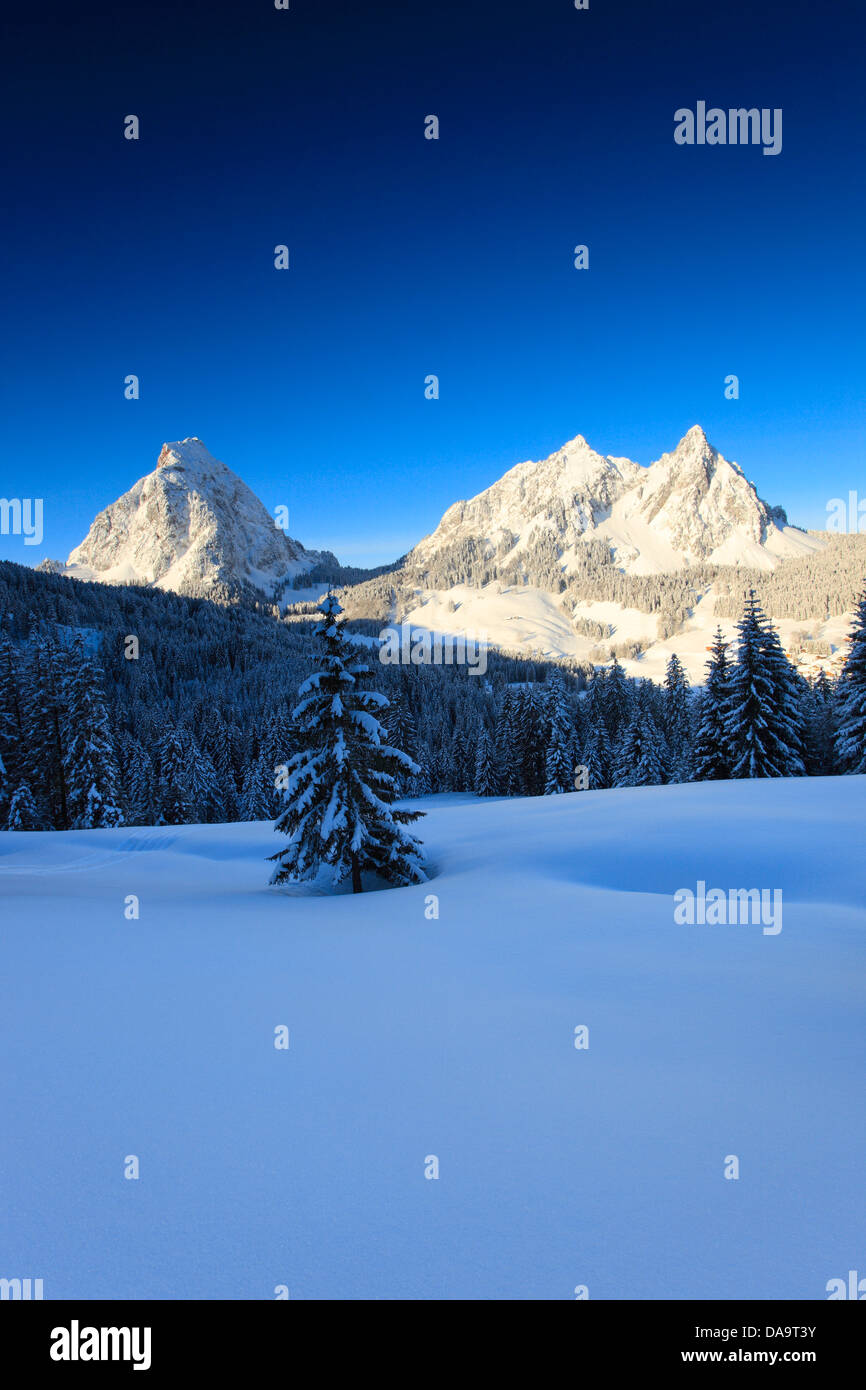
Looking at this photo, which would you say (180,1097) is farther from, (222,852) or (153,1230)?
(222,852)

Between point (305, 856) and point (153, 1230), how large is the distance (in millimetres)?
11320

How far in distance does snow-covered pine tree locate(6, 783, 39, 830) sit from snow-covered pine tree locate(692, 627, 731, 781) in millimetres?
A: 33684

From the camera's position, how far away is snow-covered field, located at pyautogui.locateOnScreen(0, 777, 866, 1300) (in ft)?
8.64

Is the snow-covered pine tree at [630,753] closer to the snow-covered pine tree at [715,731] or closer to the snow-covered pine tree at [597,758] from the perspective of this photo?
the snow-covered pine tree at [597,758]

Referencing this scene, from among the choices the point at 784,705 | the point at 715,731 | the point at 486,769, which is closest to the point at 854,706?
the point at 784,705

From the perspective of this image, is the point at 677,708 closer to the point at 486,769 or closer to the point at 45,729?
the point at 486,769

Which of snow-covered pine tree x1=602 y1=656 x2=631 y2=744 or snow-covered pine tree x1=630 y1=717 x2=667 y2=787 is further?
snow-covered pine tree x1=602 y1=656 x2=631 y2=744

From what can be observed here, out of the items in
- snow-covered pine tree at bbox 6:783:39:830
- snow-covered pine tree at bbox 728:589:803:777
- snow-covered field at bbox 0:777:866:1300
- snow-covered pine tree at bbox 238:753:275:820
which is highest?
snow-covered pine tree at bbox 728:589:803:777

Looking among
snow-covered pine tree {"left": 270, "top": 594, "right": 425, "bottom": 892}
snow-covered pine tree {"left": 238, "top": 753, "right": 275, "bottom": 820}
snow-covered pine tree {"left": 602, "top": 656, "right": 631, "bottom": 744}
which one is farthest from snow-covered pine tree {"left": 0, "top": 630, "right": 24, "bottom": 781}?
snow-covered pine tree {"left": 602, "top": 656, "right": 631, "bottom": 744}

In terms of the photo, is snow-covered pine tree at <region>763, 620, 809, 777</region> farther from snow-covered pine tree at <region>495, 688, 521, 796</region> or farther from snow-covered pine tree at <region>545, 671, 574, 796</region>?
snow-covered pine tree at <region>495, 688, 521, 796</region>

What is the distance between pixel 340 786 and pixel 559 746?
3766 cm

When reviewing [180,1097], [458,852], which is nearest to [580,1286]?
[180,1097]

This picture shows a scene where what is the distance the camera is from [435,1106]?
375cm

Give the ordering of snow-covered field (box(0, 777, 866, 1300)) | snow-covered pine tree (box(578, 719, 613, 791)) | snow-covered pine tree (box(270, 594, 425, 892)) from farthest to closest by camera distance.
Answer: snow-covered pine tree (box(578, 719, 613, 791)) < snow-covered pine tree (box(270, 594, 425, 892)) < snow-covered field (box(0, 777, 866, 1300))
